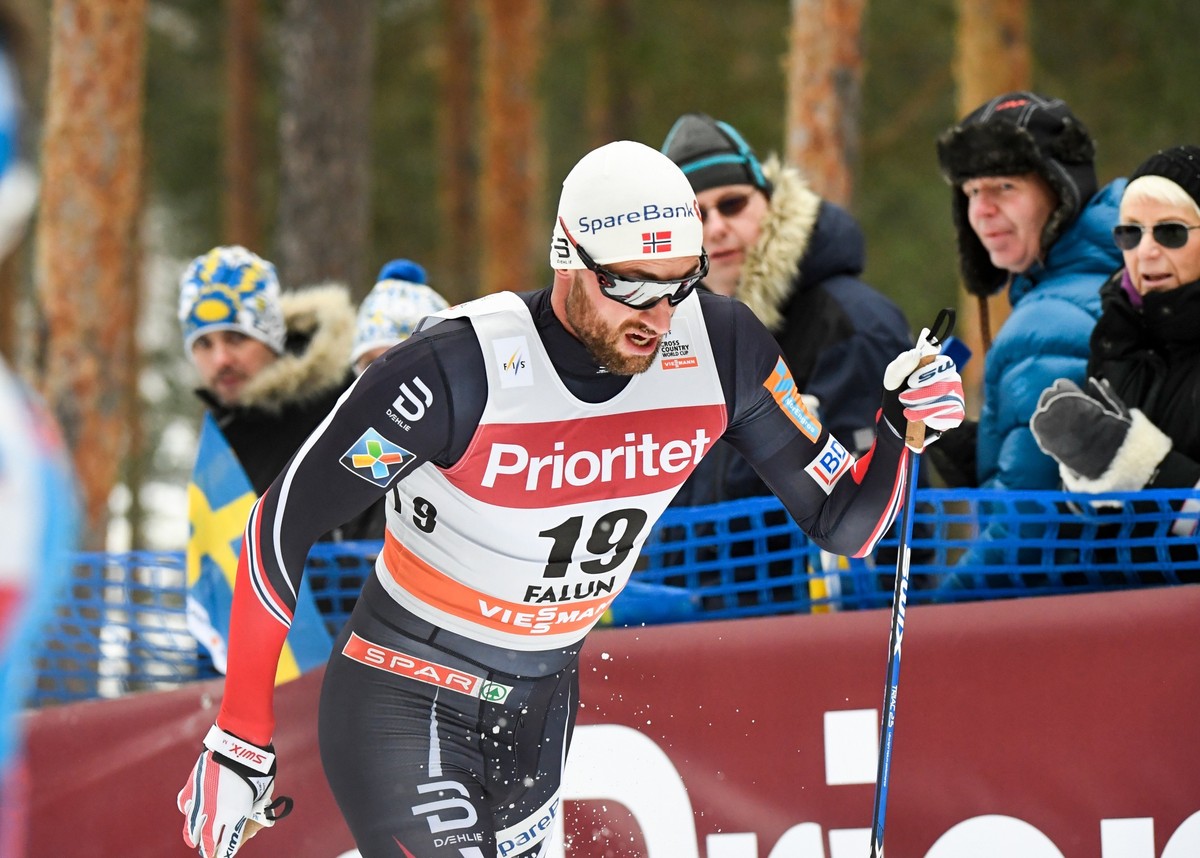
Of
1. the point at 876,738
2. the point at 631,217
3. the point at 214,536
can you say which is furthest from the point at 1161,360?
the point at 214,536

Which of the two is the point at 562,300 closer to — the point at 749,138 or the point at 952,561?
the point at 952,561

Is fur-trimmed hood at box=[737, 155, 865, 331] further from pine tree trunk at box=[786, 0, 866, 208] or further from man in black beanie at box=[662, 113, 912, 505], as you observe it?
pine tree trunk at box=[786, 0, 866, 208]

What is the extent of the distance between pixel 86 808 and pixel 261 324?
74.9 inches

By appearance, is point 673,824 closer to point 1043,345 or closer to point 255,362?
point 1043,345

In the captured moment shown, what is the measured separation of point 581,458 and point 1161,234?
5.82 ft

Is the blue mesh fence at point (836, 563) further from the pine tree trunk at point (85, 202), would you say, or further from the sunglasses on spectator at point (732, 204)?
the pine tree trunk at point (85, 202)

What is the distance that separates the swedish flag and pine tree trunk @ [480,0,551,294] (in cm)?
1099

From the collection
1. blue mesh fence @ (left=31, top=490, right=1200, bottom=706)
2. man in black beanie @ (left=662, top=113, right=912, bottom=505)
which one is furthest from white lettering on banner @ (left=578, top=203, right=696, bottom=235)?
blue mesh fence @ (left=31, top=490, right=1200, bottom=706)

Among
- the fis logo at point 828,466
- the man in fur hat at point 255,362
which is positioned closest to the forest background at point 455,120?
the man in fur hat at point 255,362

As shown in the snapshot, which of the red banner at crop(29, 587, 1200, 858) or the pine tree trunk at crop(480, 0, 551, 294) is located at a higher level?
the pine tree trunk at crop(480, 0, 551, 294)

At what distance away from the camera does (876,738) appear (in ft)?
→ 15.0

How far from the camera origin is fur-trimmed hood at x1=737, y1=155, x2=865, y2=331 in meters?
5.03

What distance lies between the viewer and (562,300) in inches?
149

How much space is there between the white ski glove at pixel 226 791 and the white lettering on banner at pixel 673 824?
1423mm
